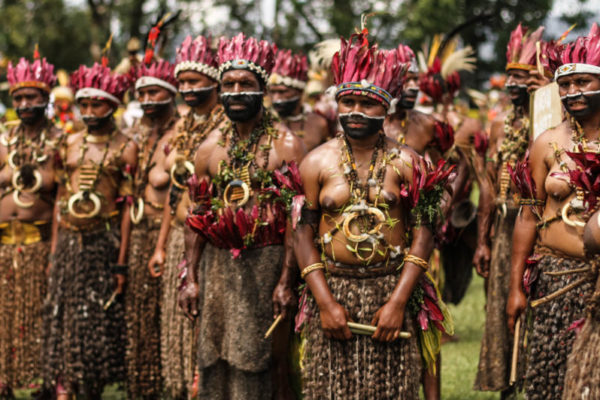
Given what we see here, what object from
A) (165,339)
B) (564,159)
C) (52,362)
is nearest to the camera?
(564,159)

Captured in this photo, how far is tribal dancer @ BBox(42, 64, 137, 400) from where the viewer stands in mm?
7141

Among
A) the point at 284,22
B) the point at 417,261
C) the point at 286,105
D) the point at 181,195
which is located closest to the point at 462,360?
the point at 286,105

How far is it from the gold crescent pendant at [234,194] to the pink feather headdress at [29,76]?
9.31 ft

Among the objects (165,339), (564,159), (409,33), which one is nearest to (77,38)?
(409,33)

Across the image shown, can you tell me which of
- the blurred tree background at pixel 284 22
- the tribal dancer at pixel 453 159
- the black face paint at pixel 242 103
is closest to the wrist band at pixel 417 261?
the black face paint at pixel 242 103

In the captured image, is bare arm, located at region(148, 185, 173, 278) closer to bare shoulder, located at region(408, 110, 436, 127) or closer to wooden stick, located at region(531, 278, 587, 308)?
bare shoulder, located at region(408, 110, 436, 127)

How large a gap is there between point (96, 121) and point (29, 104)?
2.44ft

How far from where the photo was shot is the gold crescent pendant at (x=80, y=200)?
7203 mm

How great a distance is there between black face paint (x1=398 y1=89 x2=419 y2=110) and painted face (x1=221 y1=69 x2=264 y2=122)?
1865 millimetres

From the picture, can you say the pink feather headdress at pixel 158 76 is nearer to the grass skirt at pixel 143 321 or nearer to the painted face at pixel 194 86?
the painted face at pixel 194 86

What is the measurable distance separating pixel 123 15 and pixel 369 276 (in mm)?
32798

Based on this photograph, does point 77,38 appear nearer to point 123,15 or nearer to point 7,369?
point 123,15

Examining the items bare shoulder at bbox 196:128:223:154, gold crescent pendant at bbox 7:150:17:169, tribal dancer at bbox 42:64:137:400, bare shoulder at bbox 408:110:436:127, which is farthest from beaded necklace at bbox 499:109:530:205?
gold crescent pendant at bbox 7:150:17:169

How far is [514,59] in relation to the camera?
274 inches
